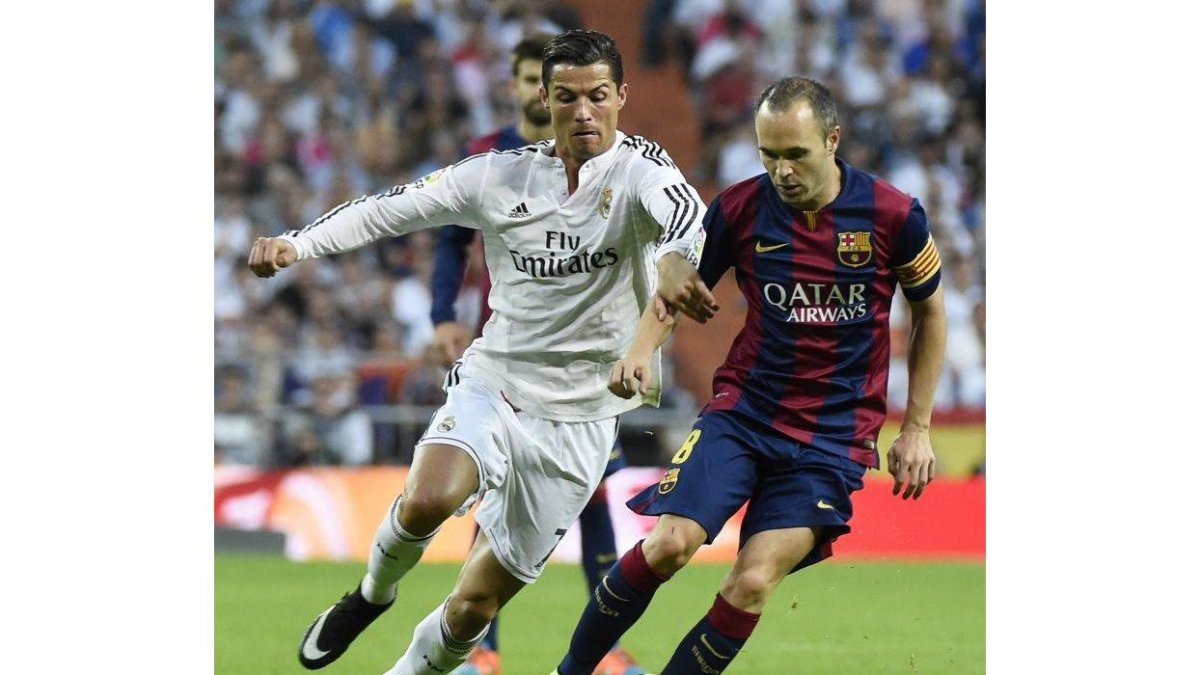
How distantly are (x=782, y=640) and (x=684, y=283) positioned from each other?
2.83 m

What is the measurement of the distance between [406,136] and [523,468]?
→ 21.5 ft

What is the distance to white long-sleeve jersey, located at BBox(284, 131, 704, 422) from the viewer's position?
4223 millimetres

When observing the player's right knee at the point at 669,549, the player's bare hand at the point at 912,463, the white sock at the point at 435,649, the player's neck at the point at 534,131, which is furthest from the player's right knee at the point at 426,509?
the player's neck at the point at 534,131

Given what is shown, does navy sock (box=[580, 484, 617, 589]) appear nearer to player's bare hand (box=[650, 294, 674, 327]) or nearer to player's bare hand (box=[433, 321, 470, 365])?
player's bare hand (box=[433, 321, 470, 365])

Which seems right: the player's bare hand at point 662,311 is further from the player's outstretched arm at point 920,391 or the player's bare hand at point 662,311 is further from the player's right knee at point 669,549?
the player's outstretched arm at point 920,391

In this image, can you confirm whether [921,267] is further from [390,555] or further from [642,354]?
[390,555]

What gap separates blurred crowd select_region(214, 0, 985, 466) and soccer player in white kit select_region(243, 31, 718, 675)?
365 centimetres

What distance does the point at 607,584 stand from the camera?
3.99m

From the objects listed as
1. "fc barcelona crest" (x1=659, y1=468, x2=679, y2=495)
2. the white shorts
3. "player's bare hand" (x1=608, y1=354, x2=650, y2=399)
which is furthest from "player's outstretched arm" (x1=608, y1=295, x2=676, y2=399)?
the white shorts

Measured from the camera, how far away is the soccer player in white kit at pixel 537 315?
4.15m

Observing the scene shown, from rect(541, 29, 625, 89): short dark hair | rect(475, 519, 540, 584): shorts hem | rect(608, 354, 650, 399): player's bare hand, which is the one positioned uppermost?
rect(541, 29, 625, 89): short dark hair

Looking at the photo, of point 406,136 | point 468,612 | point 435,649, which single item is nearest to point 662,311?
point 468,612
